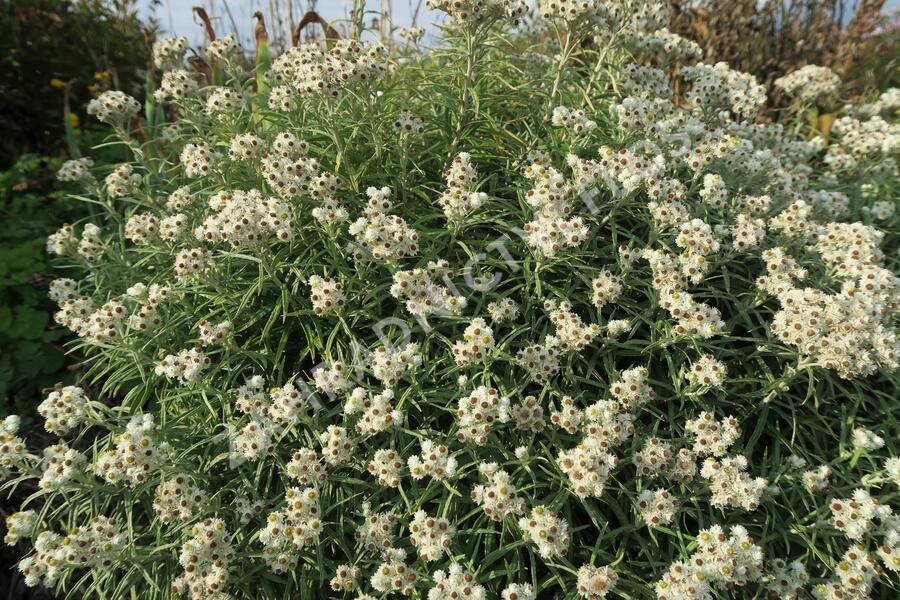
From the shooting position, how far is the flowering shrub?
2.33 metres

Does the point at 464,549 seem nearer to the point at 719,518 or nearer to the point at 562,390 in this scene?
the point at 562,390

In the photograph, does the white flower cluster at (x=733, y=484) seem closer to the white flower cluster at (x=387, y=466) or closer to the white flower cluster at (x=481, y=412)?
the white flower cluster at (x=481, y=412)

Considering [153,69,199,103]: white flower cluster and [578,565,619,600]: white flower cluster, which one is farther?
[153,69,199,103]: white flower cluster

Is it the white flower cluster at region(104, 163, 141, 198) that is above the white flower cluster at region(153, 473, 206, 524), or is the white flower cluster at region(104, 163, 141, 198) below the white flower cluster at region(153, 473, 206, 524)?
above

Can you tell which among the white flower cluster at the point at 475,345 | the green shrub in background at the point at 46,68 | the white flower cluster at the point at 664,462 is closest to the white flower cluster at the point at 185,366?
the white flower cluster at the point at 475,345

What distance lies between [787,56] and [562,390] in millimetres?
8109

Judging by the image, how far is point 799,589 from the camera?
234 centimetres

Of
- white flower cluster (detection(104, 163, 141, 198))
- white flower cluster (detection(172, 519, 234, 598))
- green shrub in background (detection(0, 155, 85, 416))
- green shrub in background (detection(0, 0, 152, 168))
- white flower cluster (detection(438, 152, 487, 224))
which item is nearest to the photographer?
white flower cluster (detection(172, 519, 234, 598))

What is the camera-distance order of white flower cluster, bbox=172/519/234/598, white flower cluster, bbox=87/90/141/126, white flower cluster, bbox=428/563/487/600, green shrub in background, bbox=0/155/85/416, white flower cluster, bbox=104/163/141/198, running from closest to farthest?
white flower cluster, bbox=428/563/487/600 < white flower cluster, bbox=172/519/234/598 < white flower cluster, bbox=104/163/141/198 < white flower cluster, bbox=87/90/141/126 < green shrub in background, bbox=0/155/85/416

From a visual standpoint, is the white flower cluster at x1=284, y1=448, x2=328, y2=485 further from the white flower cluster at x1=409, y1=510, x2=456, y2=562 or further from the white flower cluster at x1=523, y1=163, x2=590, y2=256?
the white flower cluster at x1=523, y1=163, x2=590, y2=256

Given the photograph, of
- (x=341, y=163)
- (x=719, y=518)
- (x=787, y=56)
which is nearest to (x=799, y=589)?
(x=719, y=518)

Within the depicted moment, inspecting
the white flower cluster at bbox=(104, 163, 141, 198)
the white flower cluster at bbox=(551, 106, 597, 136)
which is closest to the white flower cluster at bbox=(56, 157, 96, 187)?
the white flower cluster at bbox=(104, 163, 141, 198)

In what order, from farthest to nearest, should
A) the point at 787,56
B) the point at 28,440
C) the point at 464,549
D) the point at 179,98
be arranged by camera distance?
the point at 787,56 < the point at 28,440 < the point at 179,98 < the point at 464,549

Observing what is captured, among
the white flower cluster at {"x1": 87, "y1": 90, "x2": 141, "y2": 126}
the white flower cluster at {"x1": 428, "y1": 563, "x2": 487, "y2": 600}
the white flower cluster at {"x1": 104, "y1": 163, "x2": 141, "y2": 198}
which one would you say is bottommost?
the white flower cluster at {"x1": 428, "y1": 563, "x2": 487, "y2": 600}
